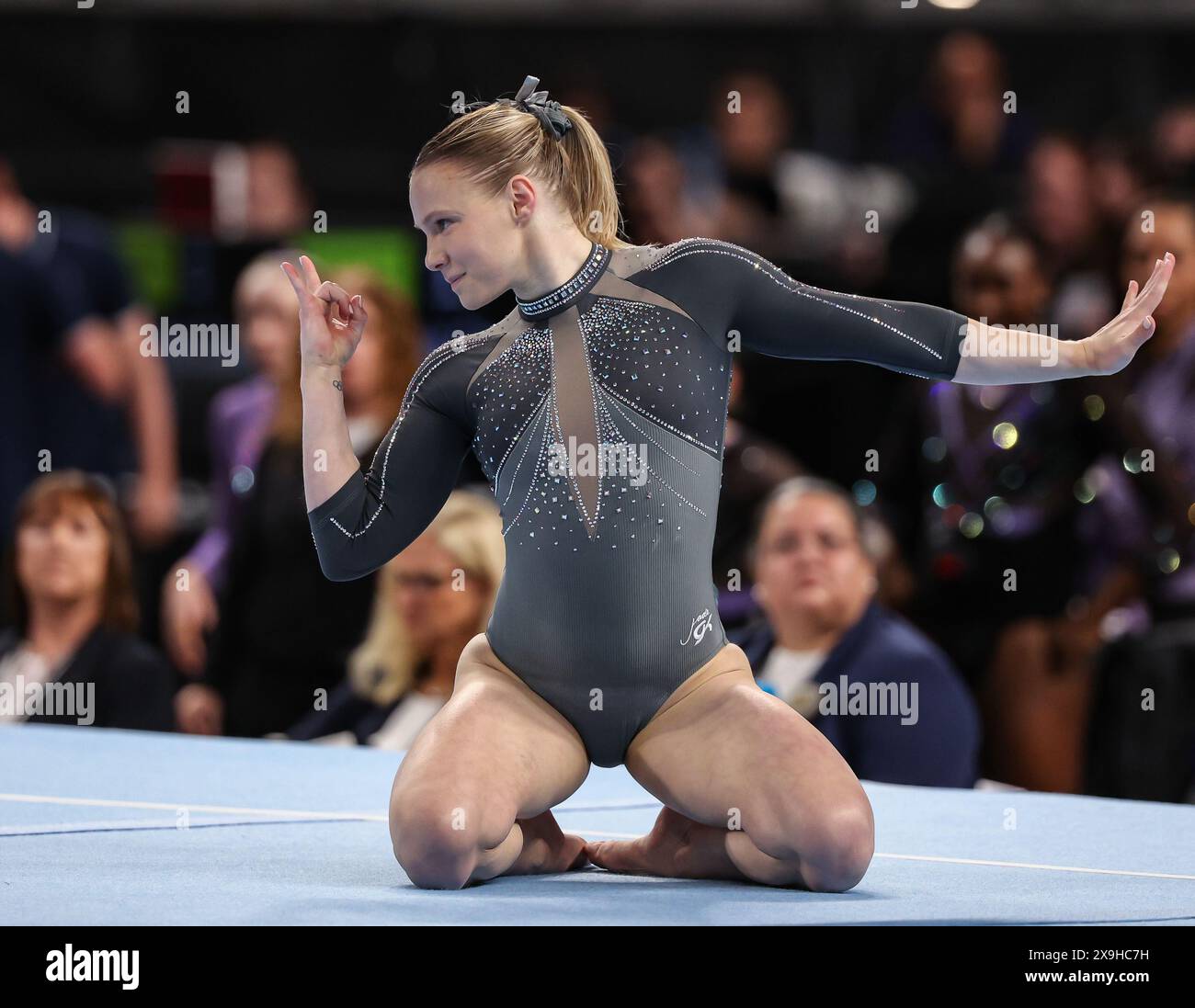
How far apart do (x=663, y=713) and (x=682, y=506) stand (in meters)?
0.32

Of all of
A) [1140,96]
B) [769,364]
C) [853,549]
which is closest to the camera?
[853,549]

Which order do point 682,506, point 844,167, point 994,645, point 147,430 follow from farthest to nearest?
point 844,167
point 147,430
point 994,645
point 682,506

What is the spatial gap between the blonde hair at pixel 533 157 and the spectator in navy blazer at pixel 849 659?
1.35 meters

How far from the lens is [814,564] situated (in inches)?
158

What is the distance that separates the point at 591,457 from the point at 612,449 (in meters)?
0.03

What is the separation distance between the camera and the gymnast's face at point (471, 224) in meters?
2.65

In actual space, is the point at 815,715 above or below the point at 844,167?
below

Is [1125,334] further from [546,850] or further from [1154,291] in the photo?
[546,850]

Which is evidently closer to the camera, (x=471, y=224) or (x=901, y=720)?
(x=471, y=224)

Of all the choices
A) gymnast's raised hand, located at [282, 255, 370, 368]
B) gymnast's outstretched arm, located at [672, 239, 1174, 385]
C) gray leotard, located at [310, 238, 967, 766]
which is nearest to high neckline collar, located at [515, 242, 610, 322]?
gray leotard, located at [310, 238, 967, 766]

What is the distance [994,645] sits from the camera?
4488mm

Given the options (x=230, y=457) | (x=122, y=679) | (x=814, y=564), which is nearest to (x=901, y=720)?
(x=814, y=564)
